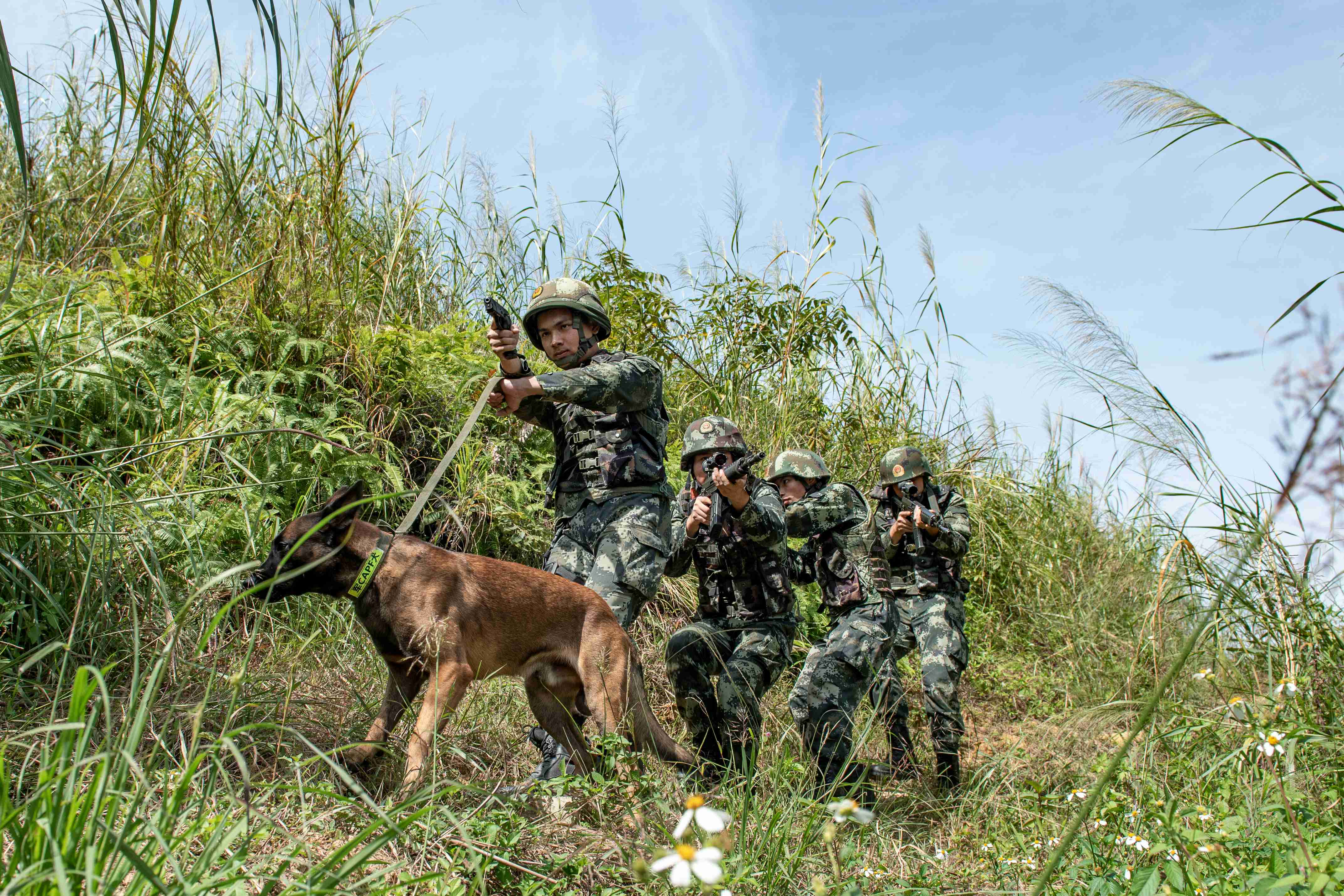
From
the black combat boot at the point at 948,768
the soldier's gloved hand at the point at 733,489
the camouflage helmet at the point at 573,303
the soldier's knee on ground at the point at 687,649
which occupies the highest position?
the camouflage helmet at the point at 573,303

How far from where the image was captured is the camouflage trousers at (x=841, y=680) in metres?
5.10

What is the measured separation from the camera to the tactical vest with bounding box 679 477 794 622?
5.30 meters

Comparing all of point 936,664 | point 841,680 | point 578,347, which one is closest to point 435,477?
point 578,347

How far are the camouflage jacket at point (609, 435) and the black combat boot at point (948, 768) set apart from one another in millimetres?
2308

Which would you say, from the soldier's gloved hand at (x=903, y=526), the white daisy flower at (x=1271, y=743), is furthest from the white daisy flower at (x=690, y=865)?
the soldier's gloved hand at (x=903, y=526)

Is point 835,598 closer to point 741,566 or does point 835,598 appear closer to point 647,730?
point 741,566

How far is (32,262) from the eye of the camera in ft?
18.0

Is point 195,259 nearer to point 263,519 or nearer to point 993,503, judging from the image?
point 263,519

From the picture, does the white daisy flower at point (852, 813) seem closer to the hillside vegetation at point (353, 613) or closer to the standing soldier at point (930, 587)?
the hillside vegetation at point (353, 613)

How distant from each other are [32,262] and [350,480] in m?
2.37

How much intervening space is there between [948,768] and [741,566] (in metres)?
1.71

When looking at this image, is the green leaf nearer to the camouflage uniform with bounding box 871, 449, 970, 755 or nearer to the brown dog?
the brown dog

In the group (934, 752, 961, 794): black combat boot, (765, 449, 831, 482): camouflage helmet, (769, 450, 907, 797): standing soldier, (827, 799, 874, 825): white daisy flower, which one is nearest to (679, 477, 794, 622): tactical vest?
(769, 450, 907, 797): standing soldier

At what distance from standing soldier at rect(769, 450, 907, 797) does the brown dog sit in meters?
1.17
